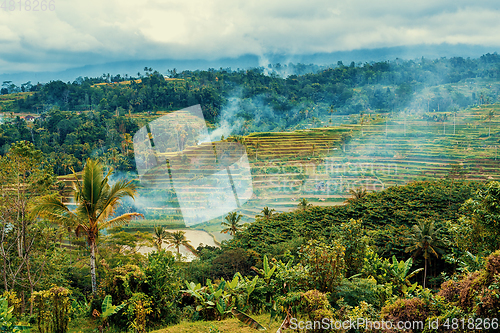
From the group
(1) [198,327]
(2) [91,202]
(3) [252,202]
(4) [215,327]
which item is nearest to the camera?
(4) [215,327]

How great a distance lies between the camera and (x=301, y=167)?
43125mm

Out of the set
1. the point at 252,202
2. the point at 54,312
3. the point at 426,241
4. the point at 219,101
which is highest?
the point at 219,101

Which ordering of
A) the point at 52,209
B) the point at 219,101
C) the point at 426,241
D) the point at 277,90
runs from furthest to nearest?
the point at 277,90
the point at 219,101
the point at 426,241
the point at 52,209

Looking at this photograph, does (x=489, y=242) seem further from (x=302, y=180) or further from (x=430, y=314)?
(x=302, y=180)

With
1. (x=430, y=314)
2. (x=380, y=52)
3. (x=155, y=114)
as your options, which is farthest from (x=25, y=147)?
(x=380, y=52)

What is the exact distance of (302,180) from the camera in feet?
134

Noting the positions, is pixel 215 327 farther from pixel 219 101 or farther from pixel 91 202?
pixel 219 101

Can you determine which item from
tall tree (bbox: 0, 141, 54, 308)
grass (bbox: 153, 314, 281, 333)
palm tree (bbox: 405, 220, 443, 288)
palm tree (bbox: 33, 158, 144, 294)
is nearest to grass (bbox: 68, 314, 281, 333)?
grass (bbox: 153, 314, 281, 333)

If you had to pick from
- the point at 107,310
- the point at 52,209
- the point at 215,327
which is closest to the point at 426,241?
the point at 215,327

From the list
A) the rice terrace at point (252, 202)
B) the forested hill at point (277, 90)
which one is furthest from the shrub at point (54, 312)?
the forested hill at point (277, 90)

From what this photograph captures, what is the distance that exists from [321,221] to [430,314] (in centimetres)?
1637

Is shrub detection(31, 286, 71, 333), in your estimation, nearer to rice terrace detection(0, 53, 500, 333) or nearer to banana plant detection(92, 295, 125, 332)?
rice terrace detection(0, 53, 500, 333)

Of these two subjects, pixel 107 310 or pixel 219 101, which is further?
pixel 219 101

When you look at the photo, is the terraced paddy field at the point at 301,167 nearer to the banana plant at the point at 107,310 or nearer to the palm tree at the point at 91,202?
the palm tree at the point at 91,202
